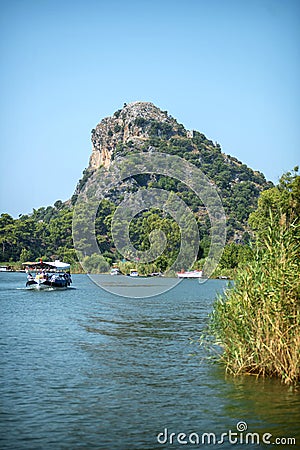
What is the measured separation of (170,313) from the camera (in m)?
42.6

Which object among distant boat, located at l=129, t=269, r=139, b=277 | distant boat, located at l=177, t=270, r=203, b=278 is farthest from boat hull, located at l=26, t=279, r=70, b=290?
distant boat, located at l=129, t=269, r=139, b=277

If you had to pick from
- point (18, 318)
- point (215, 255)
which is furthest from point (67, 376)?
point (215, 255)

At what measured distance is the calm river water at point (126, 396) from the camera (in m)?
14.0

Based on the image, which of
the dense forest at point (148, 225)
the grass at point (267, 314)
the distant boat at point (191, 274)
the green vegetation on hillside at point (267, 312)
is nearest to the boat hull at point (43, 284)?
the distant boat at point (191, 274)

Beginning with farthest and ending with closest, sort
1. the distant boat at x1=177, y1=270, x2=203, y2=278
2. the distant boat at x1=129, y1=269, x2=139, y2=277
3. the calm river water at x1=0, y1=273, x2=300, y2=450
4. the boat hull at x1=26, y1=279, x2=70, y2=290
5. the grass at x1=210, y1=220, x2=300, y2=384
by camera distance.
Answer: the distant boat at x1=129, y1=269, x2=139, y2=277
the distant boat at x1=177, y1=270, x2=203, y2=278
the boat hull at x1=26, y1=279, x2=70, y2=290
the grass at x1=210, y1=220, x2=300, y2=384
the calm river water at x1=0, y1=273, x2=300, y2=450

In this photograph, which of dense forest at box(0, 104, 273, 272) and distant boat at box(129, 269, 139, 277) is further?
dense forest at box(0, 104, 273, 272)

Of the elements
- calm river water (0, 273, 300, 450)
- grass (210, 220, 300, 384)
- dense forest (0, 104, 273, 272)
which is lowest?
calm river water (0, 273, 300, 450)

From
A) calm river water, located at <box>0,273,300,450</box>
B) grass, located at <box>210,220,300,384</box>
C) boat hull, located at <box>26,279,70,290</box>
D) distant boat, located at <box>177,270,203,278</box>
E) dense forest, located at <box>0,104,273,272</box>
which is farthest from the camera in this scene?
dense forest, located at <box>0,104,273,272</box>

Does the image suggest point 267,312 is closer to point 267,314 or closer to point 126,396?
point 267,314

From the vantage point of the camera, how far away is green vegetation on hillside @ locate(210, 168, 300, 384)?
57.0ft

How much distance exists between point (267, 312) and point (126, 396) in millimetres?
4566

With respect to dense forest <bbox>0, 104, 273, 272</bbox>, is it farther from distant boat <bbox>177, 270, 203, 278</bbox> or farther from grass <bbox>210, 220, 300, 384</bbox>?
grass <bbox>210, 220, 300, 384</bbox>

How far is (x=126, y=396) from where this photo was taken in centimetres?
1758

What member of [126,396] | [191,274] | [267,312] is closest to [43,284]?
[191,274]
